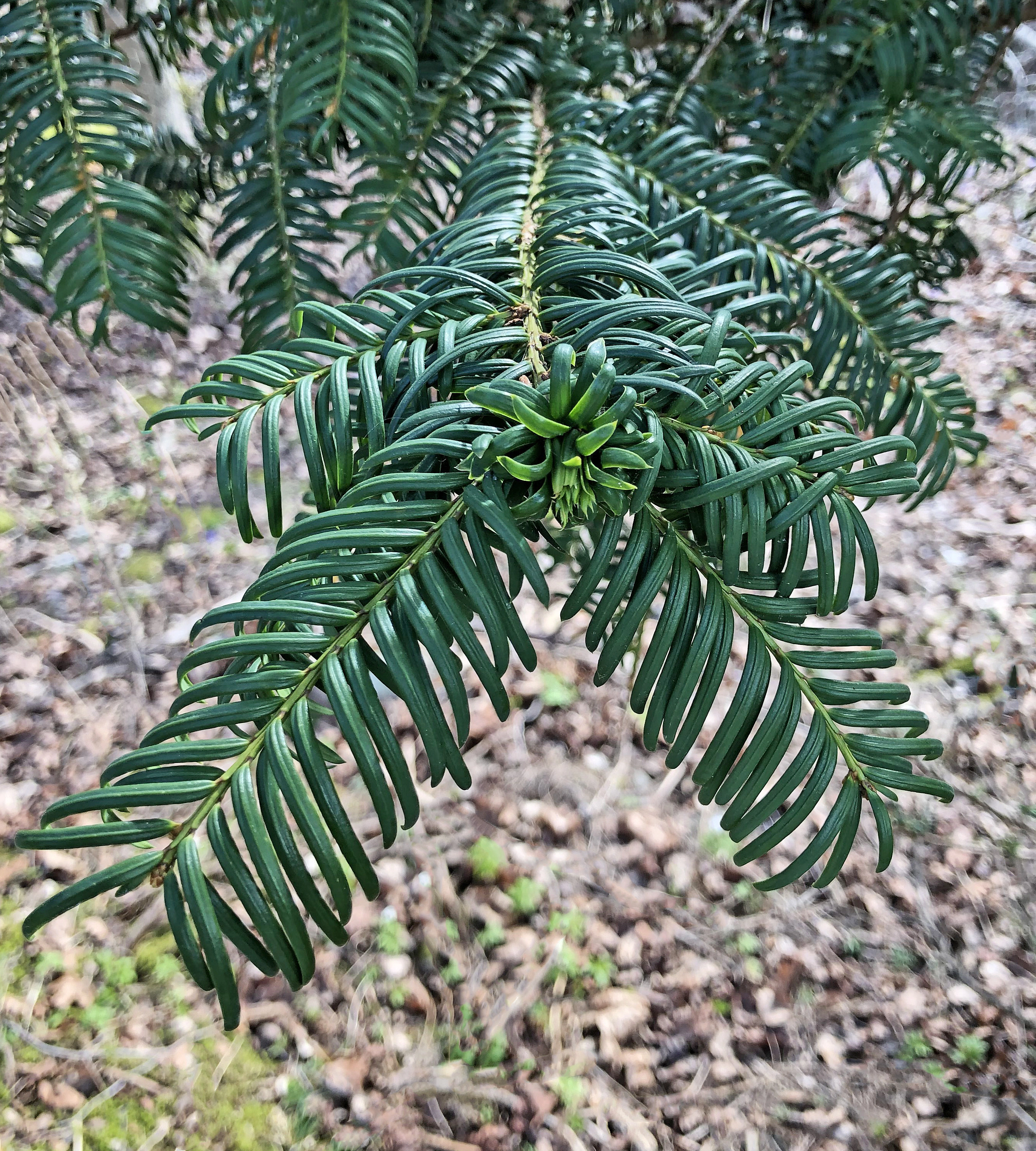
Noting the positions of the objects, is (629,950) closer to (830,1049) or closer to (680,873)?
(680,873)

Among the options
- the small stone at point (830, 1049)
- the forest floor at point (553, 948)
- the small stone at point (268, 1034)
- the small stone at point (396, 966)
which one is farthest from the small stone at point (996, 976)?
the small stone at point (268, 1034)

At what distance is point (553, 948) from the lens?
4.84 feet

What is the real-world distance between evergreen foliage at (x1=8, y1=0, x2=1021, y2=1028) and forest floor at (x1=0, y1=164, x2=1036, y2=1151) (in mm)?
792

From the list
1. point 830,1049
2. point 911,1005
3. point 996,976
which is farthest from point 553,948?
point 996,976

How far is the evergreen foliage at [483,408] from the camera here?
357mm

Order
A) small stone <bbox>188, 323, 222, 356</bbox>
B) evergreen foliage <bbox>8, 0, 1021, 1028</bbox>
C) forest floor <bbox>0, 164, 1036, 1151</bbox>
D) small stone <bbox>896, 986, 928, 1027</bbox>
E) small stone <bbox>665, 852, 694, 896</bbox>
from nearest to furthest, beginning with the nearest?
evergreen foliage <bbox>8, 0, 1021, 1028</bbox> < forest floor <bbox>0, 164, 1036, 1151</bbox> < small stone <bbox>896, 986, 928, 1027</bbox> < small stone <bbox>665, 852, 694, 896</bbox> < small stone <bbox>188, 323, 222, 356</bbox>

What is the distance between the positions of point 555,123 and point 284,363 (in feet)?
1.45

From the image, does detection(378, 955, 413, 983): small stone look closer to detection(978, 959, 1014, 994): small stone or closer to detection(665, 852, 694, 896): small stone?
detection(665, 852, 694, 896): small stone

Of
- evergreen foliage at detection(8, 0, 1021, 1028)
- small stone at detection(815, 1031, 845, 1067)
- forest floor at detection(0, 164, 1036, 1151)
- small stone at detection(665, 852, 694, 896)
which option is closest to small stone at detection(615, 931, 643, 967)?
forest floor at detection(0, 164, 1036, 1151)

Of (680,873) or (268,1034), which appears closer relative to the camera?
(268,1034)

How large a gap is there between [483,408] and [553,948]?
1.33 meters

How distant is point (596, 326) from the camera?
0.41 m

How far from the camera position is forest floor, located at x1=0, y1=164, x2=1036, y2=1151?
130cm

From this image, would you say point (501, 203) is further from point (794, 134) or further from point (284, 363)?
point (794, 134)
